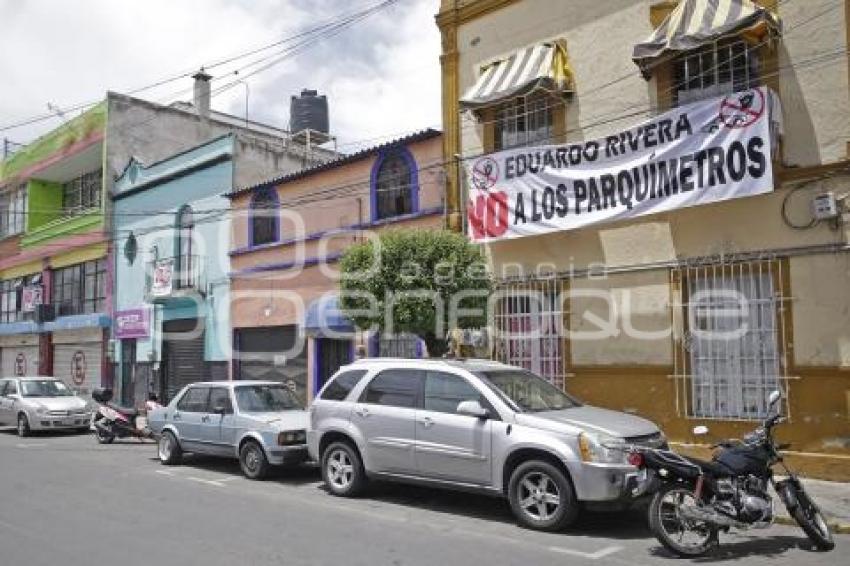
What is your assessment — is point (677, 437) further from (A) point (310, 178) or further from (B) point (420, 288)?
(A) point (310, 178)

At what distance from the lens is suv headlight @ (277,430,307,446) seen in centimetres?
1114

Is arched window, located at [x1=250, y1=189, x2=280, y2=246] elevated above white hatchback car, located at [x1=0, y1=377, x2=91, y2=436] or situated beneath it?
elevated above

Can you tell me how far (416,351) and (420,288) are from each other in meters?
4.03

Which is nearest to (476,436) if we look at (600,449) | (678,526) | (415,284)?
(600,449)

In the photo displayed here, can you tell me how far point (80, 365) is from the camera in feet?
90.1

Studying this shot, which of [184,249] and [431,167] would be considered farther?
[184,249]

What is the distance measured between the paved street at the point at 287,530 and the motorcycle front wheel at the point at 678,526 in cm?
16

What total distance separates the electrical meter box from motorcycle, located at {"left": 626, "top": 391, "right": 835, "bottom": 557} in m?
4.16

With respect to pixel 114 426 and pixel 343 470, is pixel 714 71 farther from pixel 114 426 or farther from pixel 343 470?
pixel 114 426

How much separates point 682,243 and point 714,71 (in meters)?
2.59

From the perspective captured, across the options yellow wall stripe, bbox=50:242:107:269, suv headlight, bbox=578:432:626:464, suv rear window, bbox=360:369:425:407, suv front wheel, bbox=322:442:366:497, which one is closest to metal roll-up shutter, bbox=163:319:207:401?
yellow wall stripe, bbox=50:242:107:269

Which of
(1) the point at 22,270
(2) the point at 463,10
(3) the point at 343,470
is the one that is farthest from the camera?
(1) the point at 22,270

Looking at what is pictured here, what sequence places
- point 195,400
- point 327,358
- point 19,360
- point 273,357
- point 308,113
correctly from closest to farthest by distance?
point 195,400, point 327,358, point 273,357, point 308,113, point 19,360

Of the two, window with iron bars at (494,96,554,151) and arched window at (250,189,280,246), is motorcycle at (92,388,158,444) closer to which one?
arched window at (250,189,280,246)
